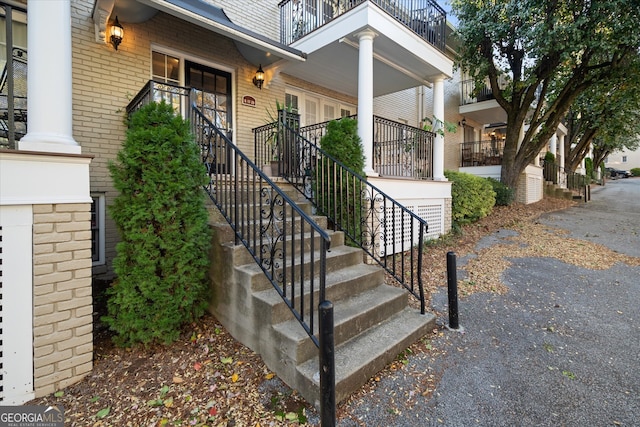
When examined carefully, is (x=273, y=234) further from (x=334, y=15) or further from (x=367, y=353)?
(x=334, y=15)

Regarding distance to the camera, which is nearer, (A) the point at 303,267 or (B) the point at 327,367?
(B) the point at 327,367

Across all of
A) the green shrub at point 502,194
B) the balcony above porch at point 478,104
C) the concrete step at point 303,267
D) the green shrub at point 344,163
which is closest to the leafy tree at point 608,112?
the balcony above porch at point 478,104

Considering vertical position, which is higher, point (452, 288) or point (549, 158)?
point (549, 158)

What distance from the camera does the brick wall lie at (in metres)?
2.39

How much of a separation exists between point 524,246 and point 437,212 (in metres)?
2.01

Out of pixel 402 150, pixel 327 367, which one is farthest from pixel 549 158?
pixel 327 367

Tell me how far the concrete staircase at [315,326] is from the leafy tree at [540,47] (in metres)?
8.32

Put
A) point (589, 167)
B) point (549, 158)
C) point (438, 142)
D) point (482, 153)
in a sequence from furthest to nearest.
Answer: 1. point (589, 167)
2. point (549, 158)
3. point (482, 153)
4. point (438, 142)

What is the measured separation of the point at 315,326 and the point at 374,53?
602cm

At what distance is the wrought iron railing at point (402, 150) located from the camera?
22.7 ft

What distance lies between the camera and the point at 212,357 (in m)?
2.83

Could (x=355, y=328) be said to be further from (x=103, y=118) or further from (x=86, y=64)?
(x=86, y=64)

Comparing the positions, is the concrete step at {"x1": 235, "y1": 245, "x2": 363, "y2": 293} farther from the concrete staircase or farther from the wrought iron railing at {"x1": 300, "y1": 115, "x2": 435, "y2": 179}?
the wrought iron railing at {"x1": 300, "y1": 115, "x2": 435, "y2": 179}

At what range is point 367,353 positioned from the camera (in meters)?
2.62
